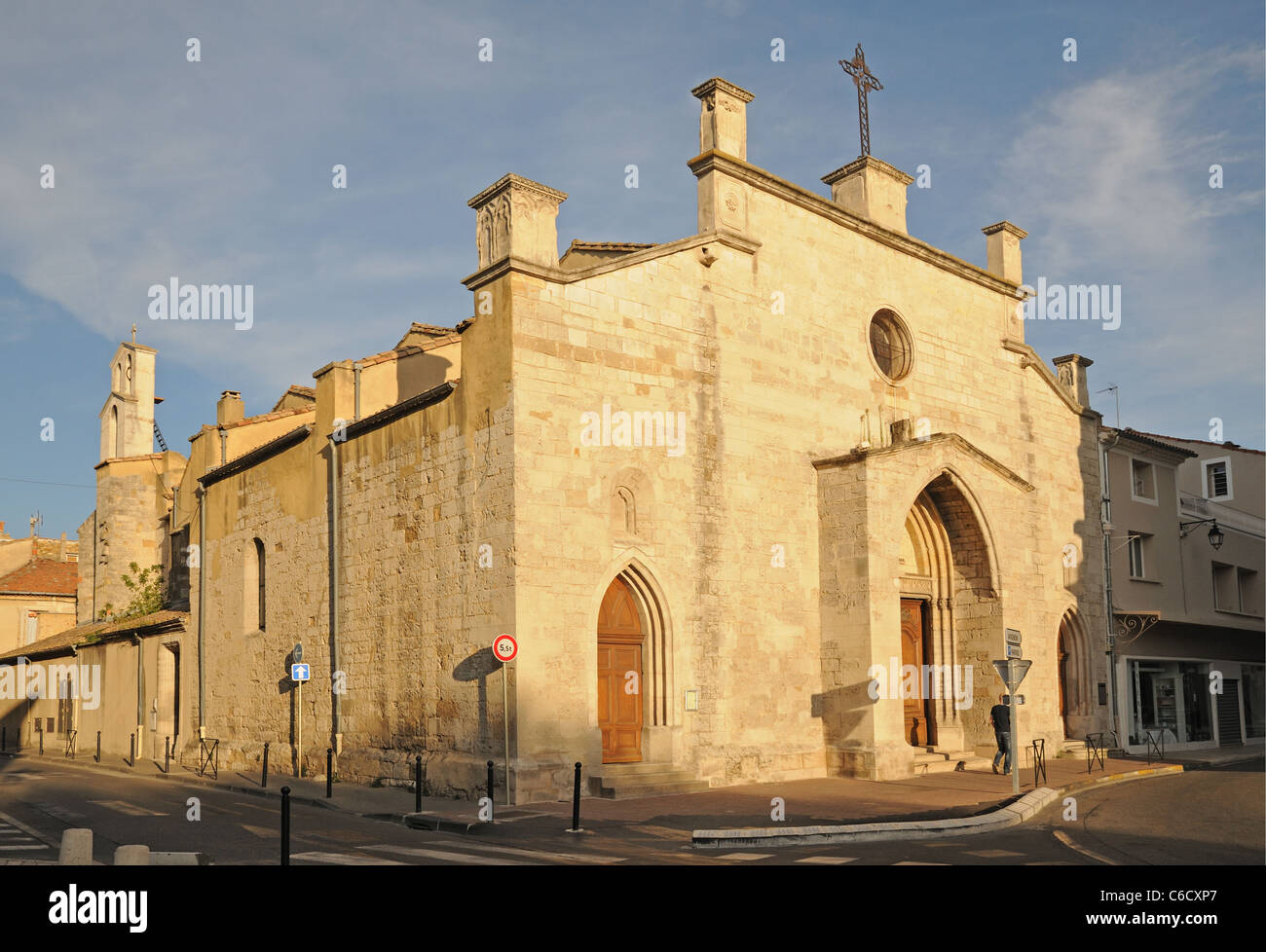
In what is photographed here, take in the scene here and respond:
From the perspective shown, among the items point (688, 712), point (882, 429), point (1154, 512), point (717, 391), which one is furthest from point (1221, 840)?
point (1154, 512)

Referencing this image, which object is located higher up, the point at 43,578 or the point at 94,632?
the point at 43,578

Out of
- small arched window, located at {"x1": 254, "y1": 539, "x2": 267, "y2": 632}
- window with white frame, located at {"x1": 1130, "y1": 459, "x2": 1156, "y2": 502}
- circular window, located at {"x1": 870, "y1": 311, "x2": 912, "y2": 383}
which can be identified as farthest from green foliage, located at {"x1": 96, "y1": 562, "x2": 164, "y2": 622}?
window with white frame, located at {"x1": 1130, "y1": 459, "x2": 1156, "y2": 502}

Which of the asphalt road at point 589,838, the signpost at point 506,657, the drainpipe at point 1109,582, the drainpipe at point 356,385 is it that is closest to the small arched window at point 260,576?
the drainpipe at point 356,385

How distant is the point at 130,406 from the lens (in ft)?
122

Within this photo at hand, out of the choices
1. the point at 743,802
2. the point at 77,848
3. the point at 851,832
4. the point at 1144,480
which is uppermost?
the point at 1144,480

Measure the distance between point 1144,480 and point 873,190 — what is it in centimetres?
1312

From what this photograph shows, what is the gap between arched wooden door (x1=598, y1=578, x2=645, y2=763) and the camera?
16891mm

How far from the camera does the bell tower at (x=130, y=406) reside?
121 ft

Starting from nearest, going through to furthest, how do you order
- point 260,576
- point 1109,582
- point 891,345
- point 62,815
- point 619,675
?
1. point 62,815
2. point 619,675
3. point 891,345
4. point 260,576
5. point 1109,582

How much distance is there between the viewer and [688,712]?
679 inches

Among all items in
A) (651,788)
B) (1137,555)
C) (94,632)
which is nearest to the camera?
(651,788)

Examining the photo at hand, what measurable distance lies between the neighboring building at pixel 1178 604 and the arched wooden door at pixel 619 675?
1479 cm

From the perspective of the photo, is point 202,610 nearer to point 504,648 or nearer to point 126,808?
point 126,808

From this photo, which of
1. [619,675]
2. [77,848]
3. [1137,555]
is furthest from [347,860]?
[1137,555]
